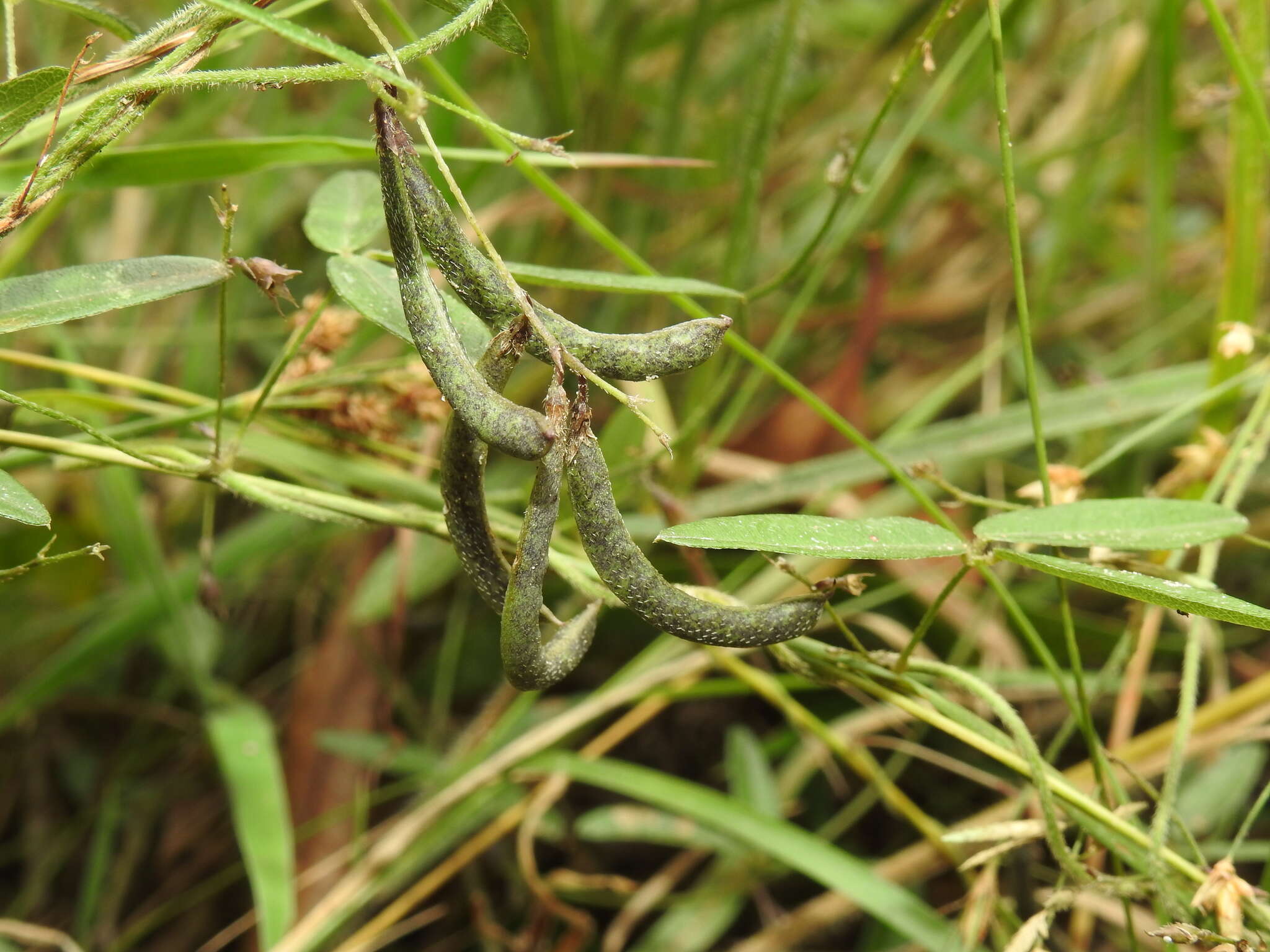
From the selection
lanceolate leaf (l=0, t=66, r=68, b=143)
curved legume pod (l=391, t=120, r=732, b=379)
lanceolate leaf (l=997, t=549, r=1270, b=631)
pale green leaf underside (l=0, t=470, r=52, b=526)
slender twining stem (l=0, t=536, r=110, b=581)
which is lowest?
slender twining stem (l=0, t=536, r=110, b=581)

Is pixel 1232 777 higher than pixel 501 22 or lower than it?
lower

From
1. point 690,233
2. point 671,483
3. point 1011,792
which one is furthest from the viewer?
point 690,233

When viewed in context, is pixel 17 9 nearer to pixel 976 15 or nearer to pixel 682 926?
pixel 976 15

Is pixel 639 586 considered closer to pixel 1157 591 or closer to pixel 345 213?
pixel 1157 591

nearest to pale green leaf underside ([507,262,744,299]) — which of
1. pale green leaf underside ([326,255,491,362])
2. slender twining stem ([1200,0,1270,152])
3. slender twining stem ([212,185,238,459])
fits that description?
pale green leaf underside ([326,255,491,362])

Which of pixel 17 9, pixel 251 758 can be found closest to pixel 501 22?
pixel 251 758

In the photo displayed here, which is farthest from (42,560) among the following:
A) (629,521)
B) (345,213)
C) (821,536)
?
(629,521)

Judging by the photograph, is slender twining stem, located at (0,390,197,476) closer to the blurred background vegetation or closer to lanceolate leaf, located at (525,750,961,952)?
the blurred background vegetation
